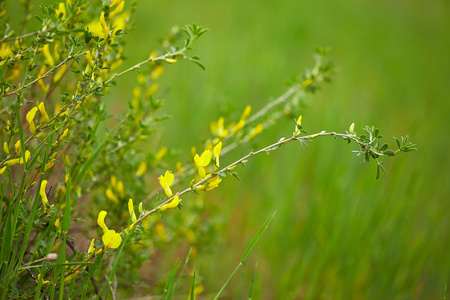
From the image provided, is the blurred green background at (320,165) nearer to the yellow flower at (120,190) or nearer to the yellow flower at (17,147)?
the yellow flower at (120,190)

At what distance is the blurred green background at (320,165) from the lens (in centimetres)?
197

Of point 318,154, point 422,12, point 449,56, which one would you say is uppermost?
point 422,12

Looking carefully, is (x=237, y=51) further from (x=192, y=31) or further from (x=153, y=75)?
(x=192, y=31)

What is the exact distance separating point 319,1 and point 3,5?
5.71m

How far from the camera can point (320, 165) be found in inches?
97.3

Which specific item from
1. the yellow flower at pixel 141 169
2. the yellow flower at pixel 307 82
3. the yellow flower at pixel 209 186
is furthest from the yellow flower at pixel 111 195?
the yellow flower at pixel 307 82

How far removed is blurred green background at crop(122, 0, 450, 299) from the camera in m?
1.97

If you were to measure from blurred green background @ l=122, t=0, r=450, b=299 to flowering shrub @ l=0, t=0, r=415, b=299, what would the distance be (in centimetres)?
49

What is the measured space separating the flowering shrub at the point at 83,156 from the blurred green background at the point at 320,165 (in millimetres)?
490

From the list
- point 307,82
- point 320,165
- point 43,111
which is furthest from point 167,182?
point 320,165

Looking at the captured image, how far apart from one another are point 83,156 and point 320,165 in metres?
1.65

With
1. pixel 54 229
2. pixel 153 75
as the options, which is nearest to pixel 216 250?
pixel 153 75

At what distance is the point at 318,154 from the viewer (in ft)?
8.69

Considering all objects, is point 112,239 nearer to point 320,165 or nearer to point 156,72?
point 156,72
